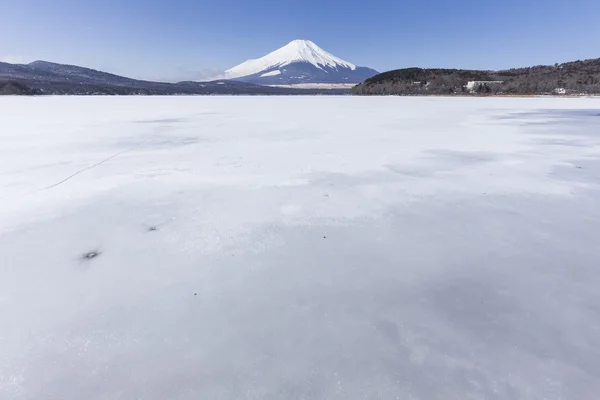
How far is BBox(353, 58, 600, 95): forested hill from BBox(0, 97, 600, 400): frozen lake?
82044mm

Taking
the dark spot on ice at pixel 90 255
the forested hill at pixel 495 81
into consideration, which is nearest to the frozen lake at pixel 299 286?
the dark spot on ice at pixel 90 255

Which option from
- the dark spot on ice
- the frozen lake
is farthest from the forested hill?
the dark spot on ice

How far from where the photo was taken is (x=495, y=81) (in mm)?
84875

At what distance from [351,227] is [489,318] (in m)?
1.62

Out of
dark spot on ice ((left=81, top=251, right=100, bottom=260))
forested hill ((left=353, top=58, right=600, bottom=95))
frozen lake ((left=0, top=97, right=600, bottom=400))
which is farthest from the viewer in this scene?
forested hill ((left=353, top=58, right=600, bottom=95))

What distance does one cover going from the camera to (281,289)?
8.13 feet

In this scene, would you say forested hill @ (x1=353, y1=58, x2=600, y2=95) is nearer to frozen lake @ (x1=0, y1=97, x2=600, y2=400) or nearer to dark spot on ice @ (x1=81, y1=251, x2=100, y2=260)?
frozen lake @ (x1=0, y1=97, x2=600, y2=400)

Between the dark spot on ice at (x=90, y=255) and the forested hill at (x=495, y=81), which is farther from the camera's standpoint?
the forested hill at (x=495, y=81)

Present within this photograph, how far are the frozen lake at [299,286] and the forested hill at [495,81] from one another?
3230 inches

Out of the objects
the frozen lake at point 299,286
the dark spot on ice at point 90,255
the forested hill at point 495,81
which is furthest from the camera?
the forested hill at point 495,81

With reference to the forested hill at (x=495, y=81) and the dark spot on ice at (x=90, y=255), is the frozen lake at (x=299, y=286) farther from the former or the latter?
the forested hill at (x=495, y=81)

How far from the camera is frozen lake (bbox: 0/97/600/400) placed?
1.71m

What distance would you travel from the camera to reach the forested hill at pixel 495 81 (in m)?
71.7

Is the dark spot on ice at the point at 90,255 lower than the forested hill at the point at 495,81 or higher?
lower
